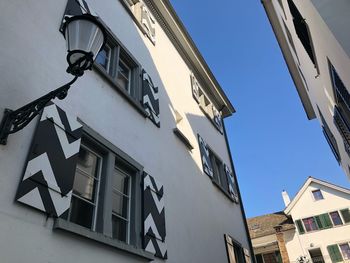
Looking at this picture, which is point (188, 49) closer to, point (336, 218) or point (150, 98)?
point (150, 98)

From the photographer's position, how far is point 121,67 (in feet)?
20.9

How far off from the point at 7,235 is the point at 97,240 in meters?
1.01

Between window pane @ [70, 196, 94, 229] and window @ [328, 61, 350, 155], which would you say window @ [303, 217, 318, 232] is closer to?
window @ [328, 61, 350, 155]

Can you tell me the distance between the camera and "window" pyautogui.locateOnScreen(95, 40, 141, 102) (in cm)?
570

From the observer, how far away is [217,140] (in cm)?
1108

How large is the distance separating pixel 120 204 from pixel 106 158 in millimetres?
669

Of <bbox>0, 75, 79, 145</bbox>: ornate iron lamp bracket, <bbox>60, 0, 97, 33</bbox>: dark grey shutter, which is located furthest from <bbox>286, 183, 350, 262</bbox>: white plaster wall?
<bbox>0, 75, 79, 145</bbox>: ornate iron lamp bracket

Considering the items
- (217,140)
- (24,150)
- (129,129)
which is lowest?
(24,150)

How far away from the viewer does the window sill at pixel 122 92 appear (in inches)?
194

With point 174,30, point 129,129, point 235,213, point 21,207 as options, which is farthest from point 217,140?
point 21,207

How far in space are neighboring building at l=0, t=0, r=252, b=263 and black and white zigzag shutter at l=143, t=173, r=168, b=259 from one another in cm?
2

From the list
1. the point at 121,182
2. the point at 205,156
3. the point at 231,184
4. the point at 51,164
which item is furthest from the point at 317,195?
the point at 51,164

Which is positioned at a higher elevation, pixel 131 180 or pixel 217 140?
pixel 217 140

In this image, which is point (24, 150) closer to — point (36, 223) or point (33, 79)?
point (36, 223)
